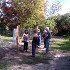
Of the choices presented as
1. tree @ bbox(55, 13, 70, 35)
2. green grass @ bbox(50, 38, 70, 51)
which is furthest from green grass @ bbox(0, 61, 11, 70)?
tree @ bbox(55, 13, 70, 35)

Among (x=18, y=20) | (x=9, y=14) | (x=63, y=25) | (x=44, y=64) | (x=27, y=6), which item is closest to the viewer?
(x=44, y=64)

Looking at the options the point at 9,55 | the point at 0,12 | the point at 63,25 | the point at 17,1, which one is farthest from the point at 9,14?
the point at 63,25

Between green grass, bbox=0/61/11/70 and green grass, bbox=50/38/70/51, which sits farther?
green grass, bbox=50/38/70/51

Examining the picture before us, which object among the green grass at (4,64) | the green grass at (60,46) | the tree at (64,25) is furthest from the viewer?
the tree at (64,25)

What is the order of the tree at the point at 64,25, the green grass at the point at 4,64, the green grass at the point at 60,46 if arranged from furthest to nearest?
the tree at the point at 64,25, the green grass at the point at 60,46, the green grass at the point at 4,64

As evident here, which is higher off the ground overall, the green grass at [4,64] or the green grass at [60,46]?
the green grass at [60,46]

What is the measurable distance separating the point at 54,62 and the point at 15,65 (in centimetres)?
244

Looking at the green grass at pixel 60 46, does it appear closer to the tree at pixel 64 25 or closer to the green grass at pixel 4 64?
the green grass at pixel 4 64

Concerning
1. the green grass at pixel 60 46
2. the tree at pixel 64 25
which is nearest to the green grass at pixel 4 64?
the green grass at pixel 60 46

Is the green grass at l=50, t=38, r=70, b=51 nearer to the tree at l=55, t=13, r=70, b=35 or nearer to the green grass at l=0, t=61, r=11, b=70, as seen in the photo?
the green grass at l=0, t=61, r=11, b=70

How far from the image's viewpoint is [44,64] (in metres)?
12.7

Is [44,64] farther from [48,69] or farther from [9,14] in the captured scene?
[9,14]

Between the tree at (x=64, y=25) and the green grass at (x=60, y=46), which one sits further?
the tree at (x=64, y=25)

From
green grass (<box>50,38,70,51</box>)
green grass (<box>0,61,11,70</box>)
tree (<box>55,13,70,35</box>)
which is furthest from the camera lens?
tree (<box>55,13,70,35</box>)
